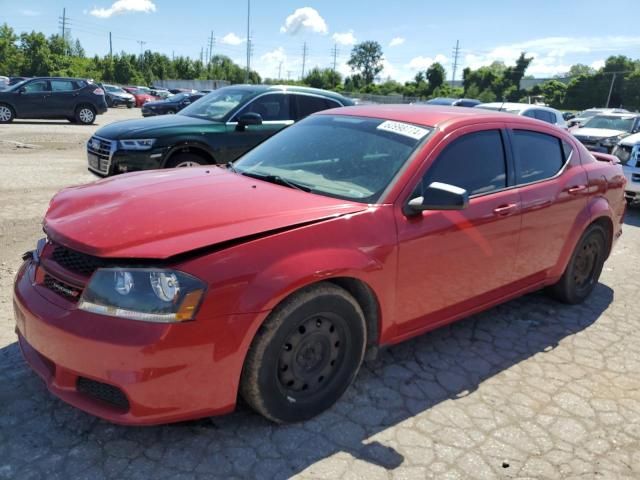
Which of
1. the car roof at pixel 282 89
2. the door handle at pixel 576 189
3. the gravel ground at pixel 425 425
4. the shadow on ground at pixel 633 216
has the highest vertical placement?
the car roof at pixel 282 89

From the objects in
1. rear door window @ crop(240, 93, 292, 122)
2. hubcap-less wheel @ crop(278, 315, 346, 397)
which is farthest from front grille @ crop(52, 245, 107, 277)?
rear door window @ crop(240, 93, 292, 122)

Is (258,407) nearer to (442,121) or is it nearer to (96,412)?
(96,412)

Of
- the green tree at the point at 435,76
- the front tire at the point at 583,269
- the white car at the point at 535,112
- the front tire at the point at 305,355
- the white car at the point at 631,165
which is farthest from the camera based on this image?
the green tree at the point at 435,76

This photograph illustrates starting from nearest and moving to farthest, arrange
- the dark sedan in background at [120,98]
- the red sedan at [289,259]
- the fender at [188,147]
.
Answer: the red sedan at [289,259] → the fender at [188,147] → the dark sedan in background at [120,98]

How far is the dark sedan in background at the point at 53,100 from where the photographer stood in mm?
18938

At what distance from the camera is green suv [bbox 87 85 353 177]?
705cm

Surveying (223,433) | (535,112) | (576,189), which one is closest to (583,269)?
(576,189)

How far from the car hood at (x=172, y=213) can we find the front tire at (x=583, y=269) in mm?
2537

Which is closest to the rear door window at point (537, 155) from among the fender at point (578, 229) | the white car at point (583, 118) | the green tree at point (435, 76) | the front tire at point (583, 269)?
the fender at point (578, 229)

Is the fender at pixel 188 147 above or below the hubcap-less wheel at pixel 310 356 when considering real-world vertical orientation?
above

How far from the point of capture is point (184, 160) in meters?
7.36

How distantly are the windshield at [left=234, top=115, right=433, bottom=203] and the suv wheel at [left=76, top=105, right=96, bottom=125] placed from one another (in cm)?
1880

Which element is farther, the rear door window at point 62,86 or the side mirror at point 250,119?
the rear door window at point 62,86

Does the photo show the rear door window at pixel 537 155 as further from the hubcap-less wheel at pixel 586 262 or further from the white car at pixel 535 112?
the white car at pixel 535 112
